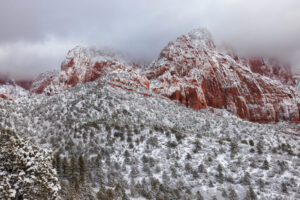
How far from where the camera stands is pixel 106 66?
106938mm

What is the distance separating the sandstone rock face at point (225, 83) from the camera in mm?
104188

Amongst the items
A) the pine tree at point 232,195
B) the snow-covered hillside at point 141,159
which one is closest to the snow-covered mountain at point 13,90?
the snow-covered hillside at point 141,159

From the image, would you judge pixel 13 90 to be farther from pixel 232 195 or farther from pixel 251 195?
pixel 251 195

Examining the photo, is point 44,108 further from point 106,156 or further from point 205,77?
point 205,77

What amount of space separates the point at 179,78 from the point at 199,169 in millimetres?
75531

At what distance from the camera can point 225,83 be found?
360ft

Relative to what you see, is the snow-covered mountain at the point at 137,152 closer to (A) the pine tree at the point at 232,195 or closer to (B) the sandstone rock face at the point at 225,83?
(A) the pine tree at the point at 232,195

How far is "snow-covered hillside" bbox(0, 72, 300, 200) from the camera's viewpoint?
23.9 meters

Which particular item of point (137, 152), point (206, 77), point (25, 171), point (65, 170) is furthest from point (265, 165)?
point (206, 77)

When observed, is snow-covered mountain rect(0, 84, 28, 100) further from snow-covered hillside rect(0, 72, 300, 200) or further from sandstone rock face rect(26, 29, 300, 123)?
snow-covered hillside rect(0, 72, 300, 200)

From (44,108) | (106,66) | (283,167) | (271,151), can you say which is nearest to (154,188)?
(283,167)

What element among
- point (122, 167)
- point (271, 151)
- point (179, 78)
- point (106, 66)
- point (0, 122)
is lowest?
point (122, 167)

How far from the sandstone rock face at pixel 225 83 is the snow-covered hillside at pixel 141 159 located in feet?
193

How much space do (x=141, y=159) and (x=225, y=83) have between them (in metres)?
89.9
